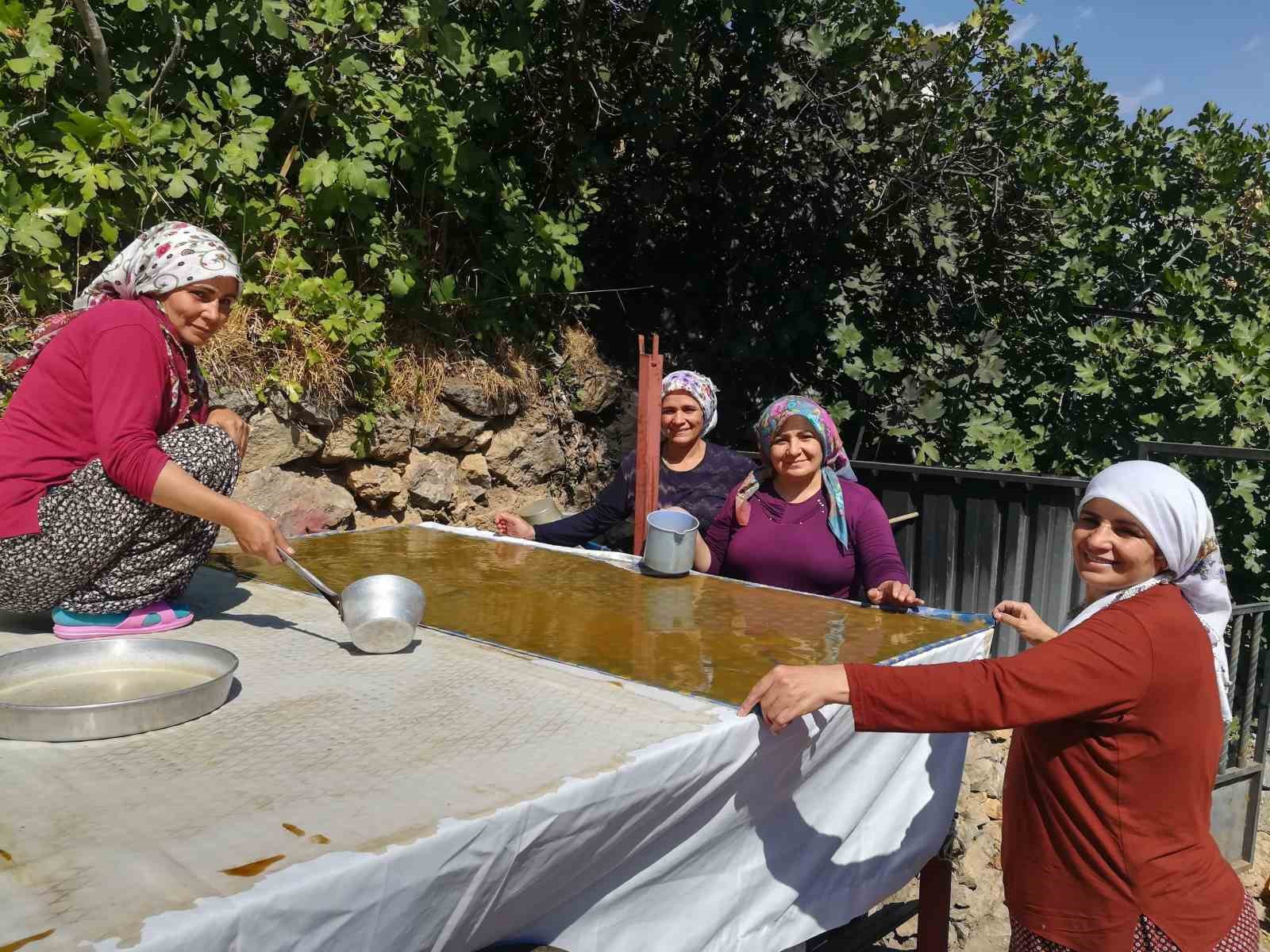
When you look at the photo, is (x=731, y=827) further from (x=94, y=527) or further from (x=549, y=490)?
(x=549, y=490)

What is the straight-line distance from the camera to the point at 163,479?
1655mm

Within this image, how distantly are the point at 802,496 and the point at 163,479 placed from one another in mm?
1749

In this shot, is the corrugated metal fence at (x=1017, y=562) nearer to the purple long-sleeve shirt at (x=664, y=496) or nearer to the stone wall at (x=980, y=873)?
the stone wall at (x=980, y=873)

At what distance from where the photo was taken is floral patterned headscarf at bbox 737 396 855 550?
2.75 m

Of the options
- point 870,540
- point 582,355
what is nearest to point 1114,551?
point 870,540

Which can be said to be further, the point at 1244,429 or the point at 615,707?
the point at 1244,429

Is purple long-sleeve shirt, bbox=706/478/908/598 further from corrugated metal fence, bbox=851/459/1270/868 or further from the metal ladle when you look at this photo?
corrugated metal fence, bbox=851/459/1270/868

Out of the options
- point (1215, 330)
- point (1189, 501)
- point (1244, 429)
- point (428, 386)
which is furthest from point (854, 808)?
point (1215, 330)

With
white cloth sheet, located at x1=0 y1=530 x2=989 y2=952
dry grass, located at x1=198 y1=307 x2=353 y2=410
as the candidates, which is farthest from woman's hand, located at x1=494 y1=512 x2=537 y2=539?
white cloth sheet, located at x1=0 y1=530 x2=989 y2=952

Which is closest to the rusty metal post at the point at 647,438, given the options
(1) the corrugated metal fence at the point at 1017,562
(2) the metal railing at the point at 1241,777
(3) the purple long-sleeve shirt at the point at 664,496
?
(3) the purple long-sleeve shirt at the point at 664,496

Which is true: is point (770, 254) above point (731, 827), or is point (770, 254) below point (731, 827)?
above

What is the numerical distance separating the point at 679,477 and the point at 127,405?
6.77ft

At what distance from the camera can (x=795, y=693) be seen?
4.50 ft

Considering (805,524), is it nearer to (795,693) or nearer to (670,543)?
(670,543)
